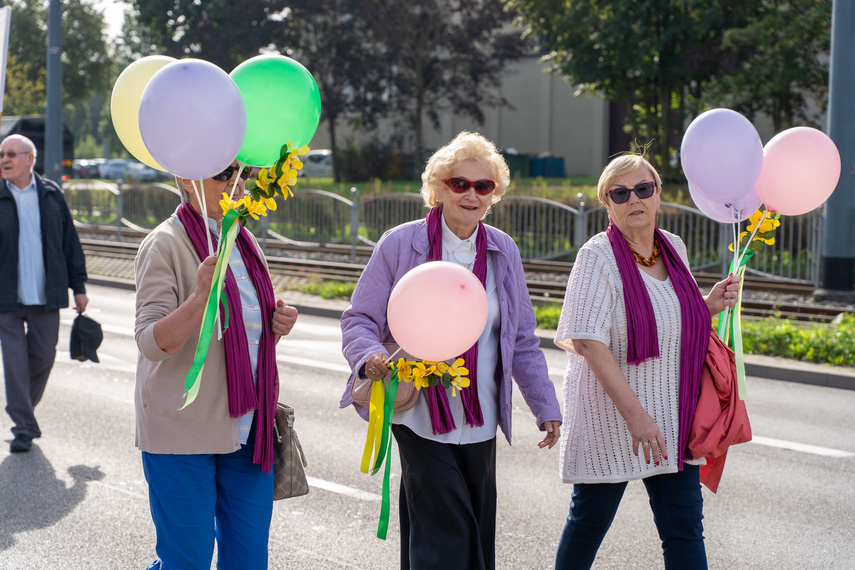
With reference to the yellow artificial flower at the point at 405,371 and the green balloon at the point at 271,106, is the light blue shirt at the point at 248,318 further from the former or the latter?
the yellow artificial flower at the point at 405,371

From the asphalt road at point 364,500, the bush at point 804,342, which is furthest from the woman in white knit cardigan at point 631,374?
the bush at point 804,342

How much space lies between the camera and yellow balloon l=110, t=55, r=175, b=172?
3197mm

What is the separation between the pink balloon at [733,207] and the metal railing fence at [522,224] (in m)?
10.3

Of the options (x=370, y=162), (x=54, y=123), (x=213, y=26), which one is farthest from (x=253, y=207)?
(x=213, y=26)

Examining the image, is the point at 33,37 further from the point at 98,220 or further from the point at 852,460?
the point at 852,460

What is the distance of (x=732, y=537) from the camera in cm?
479

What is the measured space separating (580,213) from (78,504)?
38.7 ft

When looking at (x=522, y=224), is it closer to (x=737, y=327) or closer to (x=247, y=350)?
(x=737, y=327)

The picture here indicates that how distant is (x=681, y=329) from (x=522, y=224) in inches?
552

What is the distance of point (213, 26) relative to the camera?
3616 cm

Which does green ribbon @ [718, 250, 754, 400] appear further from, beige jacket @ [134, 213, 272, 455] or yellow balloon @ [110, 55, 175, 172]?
yellow balloon @ [110, 55, 175, 172]

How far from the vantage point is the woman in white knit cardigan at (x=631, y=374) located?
3.34 m

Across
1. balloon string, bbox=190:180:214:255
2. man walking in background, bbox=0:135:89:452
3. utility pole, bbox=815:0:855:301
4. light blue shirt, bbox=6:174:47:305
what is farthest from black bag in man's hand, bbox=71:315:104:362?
utility pole, bbox=815:0:855:301

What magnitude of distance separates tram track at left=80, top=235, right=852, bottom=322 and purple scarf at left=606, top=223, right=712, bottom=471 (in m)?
8.54
